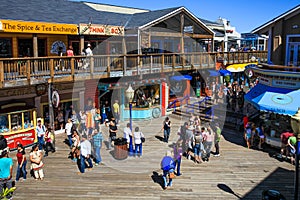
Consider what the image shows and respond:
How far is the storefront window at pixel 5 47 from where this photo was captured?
16594 mm

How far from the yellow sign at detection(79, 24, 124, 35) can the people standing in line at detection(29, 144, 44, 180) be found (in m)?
8.00

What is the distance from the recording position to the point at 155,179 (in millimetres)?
12852

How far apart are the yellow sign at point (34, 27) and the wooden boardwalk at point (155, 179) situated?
20.1 ft

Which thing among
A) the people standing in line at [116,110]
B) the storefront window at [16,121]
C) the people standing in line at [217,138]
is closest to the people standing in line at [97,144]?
the storefront window at [16,121]

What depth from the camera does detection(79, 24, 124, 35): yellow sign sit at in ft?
58.5

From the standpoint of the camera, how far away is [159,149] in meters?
16.7

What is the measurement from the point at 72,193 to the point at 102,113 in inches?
406

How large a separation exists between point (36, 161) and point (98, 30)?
931 centimetres

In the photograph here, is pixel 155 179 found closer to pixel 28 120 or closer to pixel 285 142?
pixel 285 142

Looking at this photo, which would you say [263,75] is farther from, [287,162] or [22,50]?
[22,50]

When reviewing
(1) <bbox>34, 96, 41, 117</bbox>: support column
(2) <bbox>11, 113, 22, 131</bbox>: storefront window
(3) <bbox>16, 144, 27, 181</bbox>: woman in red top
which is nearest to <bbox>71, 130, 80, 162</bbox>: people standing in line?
(3) <bbox>16, 144, 27, 181</bbox>: woman in red top

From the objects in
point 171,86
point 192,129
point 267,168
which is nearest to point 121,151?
point 192,129

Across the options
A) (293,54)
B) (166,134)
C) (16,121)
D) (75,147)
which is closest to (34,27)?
(16,121)

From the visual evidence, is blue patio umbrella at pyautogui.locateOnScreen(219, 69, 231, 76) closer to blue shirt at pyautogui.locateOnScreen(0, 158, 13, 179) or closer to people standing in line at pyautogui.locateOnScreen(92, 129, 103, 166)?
people standing in line at pyautogui.locateOnScreen(92, 129, 103, 166)
